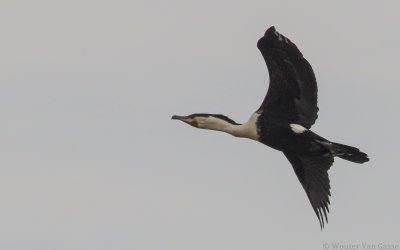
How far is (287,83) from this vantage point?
27.8 m

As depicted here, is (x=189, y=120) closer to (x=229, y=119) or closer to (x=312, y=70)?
(x=229, y=119)

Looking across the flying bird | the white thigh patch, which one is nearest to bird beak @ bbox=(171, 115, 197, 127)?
the flying bird

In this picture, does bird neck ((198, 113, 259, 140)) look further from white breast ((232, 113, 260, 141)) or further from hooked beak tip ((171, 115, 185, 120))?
hooked beak tip ((171, 115, 185, 120))

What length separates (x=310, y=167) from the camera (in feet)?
95.0

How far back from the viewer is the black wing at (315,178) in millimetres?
28781

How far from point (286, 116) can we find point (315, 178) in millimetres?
1571

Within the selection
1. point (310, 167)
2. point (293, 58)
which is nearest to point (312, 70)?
point (293, 58)

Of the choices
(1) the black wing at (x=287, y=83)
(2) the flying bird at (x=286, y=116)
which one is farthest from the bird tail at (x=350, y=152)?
(1) the black wing at (x=287, y=83)

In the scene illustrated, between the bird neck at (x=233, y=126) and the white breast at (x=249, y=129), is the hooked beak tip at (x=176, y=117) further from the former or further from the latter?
the white breast at (x=249, y=129)

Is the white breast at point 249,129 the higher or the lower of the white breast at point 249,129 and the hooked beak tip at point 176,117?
the lower

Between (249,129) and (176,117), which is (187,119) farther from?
(249,129)

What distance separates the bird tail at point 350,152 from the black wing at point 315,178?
1.14 metres

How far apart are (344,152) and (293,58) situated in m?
1.87

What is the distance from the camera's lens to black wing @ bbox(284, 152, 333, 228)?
28781mm
